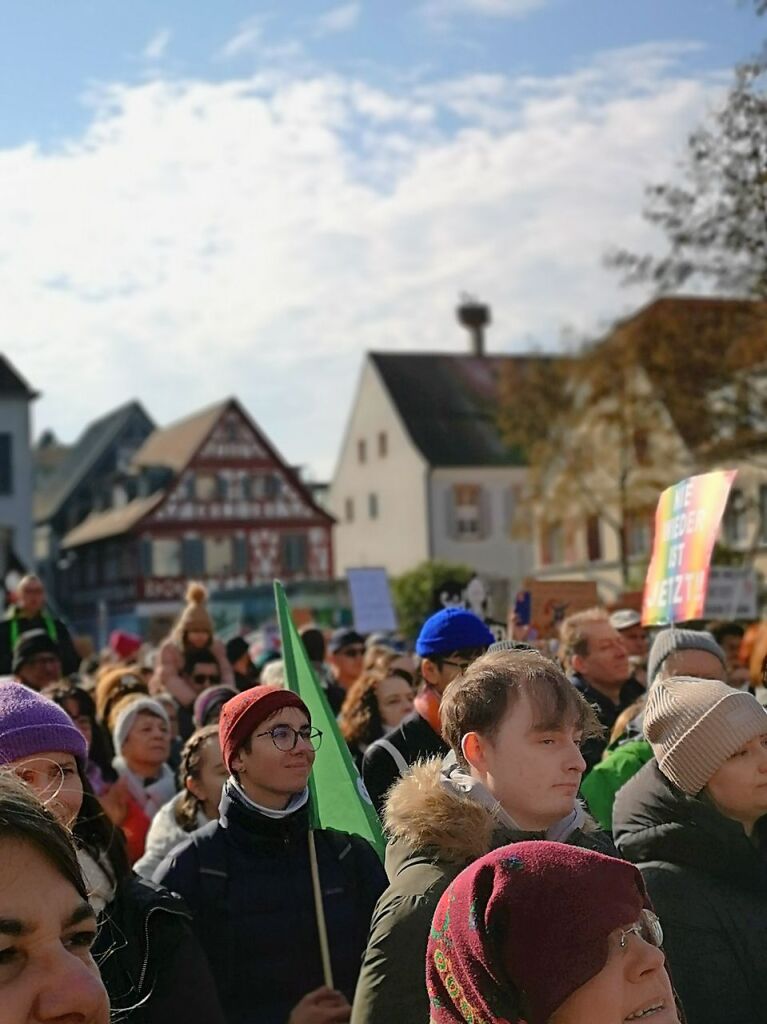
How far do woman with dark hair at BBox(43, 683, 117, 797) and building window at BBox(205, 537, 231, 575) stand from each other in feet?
174

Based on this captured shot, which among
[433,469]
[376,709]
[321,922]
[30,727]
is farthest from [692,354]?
[433,469]

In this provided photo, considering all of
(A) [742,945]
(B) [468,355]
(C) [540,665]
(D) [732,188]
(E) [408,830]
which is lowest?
(A) [742,945]

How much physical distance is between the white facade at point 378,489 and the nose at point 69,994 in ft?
179

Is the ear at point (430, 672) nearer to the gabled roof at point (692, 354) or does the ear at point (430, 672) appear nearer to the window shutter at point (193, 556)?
the gabled roof at point (692, 354)

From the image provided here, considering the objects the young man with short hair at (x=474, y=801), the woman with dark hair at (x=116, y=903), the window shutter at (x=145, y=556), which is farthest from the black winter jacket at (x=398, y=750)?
the window shutter at (x=145, y=556)

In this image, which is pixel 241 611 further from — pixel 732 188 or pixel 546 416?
pixel 732 188

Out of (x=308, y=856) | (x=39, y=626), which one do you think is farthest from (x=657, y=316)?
(x=308, y=856)

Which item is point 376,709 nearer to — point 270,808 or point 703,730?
point 270,808

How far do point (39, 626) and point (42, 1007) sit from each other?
8912 mm

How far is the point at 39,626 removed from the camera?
10.3m

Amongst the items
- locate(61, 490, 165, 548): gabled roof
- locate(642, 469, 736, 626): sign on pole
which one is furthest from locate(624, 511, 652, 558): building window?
locate(642, 469, 736, 626): sign on pole

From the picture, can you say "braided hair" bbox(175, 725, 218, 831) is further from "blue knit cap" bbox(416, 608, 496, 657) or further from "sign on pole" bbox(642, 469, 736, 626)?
"sign on pole" bbox(642, 469, 736, 626)

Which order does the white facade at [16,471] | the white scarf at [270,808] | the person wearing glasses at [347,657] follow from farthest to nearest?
the white facade at [16,471] < the person wearing glasses at [347,657] < the white scarf at [270,808]

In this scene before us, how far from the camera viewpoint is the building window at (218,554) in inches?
2344
